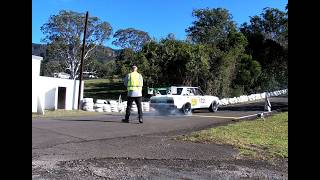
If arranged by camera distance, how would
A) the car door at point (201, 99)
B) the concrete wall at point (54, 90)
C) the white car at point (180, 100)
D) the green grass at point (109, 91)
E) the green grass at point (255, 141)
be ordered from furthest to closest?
the green grass at point (109, 91) → the concrete wall at point (54, 90) → the car door at point (201, 99) → the white car at point (180, 100) → the green grass at point (255, 141)

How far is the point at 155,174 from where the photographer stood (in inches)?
246

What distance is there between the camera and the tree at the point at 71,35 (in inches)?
2704

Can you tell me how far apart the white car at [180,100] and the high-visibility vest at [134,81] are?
676 centimetres

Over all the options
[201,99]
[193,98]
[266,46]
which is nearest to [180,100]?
[193,98]

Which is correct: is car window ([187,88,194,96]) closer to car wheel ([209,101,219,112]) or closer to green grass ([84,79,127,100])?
car wheel ([209,101,219,112])

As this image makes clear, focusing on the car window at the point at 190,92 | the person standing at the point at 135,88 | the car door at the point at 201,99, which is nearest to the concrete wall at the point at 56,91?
the car window at the point at 190,92

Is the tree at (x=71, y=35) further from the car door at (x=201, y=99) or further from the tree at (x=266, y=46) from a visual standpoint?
the car door at (x=201, y=99)

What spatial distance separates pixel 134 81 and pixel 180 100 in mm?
7283

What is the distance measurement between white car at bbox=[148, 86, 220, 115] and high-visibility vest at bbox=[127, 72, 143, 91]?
676cm

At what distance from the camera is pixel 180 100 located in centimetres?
2117

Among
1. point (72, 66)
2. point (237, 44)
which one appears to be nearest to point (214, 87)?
point (237, 44)
